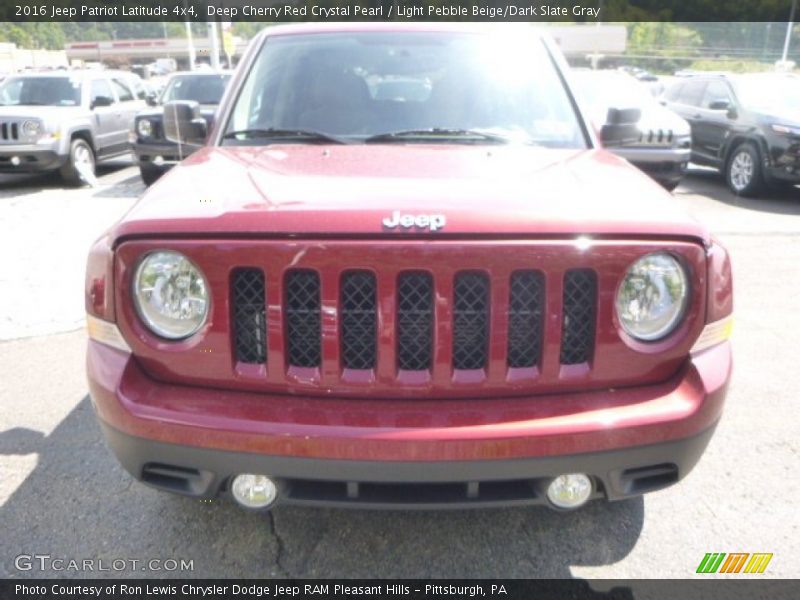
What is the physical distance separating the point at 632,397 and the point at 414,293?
711 mm

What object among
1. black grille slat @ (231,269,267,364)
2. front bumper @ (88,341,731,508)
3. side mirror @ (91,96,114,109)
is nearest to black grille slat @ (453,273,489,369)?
front bumper @ (88,341,731,508)

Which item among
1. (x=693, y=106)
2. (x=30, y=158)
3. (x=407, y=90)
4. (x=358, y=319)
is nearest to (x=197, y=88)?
(x=30, y=158)

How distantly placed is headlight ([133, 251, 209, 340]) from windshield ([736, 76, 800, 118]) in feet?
32.3

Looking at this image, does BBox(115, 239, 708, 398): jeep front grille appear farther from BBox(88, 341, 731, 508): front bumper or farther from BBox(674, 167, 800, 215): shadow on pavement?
BBox(674, 167, 800, 215): shadow on pavement

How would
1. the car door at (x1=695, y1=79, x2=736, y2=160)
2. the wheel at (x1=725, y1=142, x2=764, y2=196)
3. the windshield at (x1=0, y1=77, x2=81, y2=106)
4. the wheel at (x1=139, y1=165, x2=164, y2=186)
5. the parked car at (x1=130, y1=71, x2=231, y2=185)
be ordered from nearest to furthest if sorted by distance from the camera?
the wheel at (x1=725, y1=142, x2=764, y2=196) < the parked car at (x1=130, y1=71, x2=231, y2=185) < the car door at (x1=695, y1=79, x2=736, y2=160) < the wheel at (x1=139, y1=165, x2=164, y2=186) < the windshield at (x1=0, y1=77, x2=81, y2=106)

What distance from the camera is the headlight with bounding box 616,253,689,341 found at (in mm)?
1955

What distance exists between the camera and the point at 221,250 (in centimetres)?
188

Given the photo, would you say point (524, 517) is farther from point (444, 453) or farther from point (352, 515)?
point (444, 453)

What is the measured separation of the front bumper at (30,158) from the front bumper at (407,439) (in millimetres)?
9369

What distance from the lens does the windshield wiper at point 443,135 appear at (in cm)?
292

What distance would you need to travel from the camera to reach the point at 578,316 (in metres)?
1.97

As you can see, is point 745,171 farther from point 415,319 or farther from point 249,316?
point 249,316

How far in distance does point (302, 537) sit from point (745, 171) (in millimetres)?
9383

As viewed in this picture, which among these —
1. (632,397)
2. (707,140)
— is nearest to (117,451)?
(632,397)
